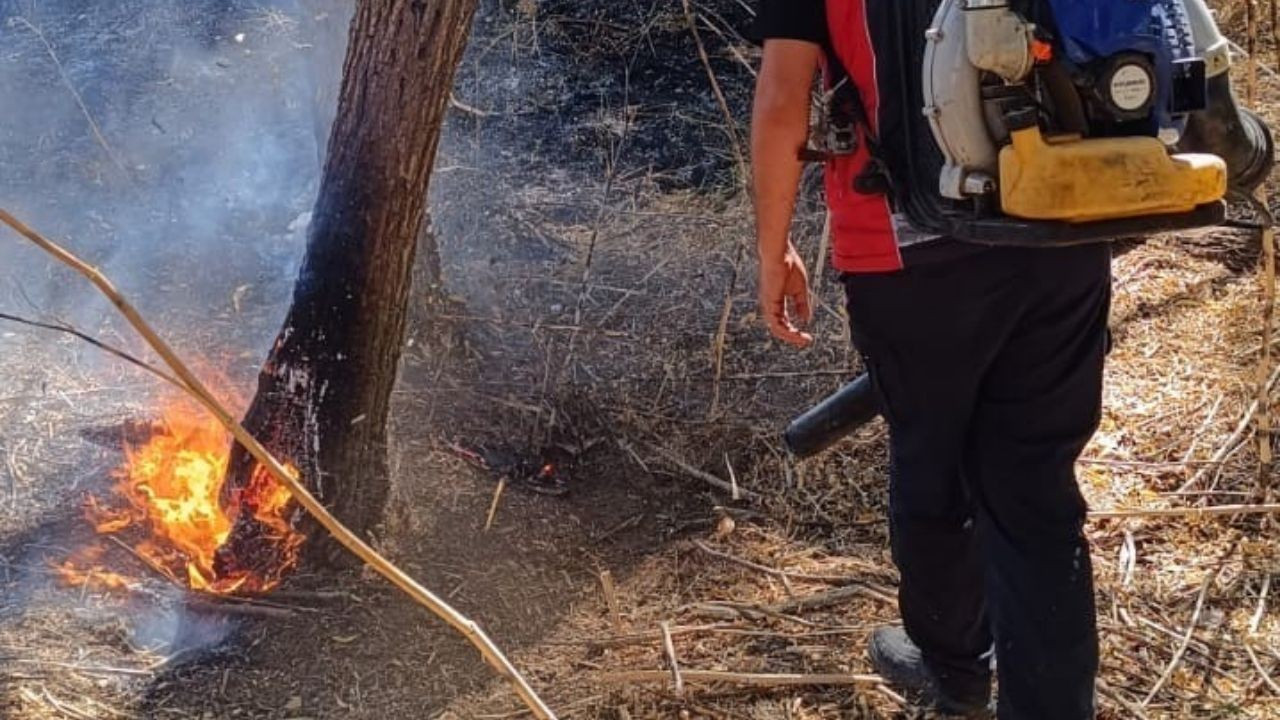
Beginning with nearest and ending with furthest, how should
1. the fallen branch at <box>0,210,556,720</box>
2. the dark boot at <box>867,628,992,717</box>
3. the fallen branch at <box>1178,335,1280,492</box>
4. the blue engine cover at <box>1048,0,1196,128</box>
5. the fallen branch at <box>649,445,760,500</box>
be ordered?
1. the fallen branch at <box>0,210,556,720</box>
2. the blue engine cover at <box>1048,0,1196,128</box>
3. the dark boot at <box>867,628,992,717</box>
4. the fallen branch at <box>1178,335,1280,492</box>
5. the fallen branch at <box>649,445,760,500</box>

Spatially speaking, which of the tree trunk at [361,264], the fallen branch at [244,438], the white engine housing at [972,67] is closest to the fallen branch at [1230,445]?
the white engine housing at [972,67]

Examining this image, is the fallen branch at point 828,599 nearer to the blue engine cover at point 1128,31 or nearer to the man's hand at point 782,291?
the man's hand at point 782,291

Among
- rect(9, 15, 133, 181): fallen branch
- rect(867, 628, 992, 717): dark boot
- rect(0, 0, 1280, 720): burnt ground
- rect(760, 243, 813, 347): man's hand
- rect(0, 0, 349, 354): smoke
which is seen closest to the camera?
rect(760, 243, 813, 347): man's hand

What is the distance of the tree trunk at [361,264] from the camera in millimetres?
2904

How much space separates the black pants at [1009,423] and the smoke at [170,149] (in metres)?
2.65

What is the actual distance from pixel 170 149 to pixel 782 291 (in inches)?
158

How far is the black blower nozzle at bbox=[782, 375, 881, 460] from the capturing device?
287 centimetres

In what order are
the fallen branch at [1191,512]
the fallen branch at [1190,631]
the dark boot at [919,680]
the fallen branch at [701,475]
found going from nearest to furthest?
the dark boot at [919,680]
the fallen branch at [1190,631]
the fallen branch at [1191,512]
the fallen branch at [701,475]

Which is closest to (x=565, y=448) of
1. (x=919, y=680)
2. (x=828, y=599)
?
(x=828, y=599)

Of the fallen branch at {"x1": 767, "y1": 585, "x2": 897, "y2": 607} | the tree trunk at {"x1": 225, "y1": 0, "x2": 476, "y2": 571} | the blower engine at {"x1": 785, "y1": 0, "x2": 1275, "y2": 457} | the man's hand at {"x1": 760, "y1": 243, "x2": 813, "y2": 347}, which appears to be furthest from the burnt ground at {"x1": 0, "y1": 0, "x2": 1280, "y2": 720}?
the blower engine at {"x1": 785, "y1": 0, "x2": 1275, "y2": 457}

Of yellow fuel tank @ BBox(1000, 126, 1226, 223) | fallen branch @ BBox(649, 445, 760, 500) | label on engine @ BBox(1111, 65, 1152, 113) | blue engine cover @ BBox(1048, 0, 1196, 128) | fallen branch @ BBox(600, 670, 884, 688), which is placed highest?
blue engine cover @ BBox(1048, 0, 1196, 128)

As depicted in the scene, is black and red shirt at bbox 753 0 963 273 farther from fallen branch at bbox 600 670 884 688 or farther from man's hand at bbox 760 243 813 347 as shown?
fallen branch at bbox 600 670 884 688

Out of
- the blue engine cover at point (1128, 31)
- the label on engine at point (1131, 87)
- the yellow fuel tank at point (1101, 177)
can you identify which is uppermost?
the blue engine cover at point (1128, 31)

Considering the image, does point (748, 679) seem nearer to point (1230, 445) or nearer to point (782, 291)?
Result: point (782, 291)
